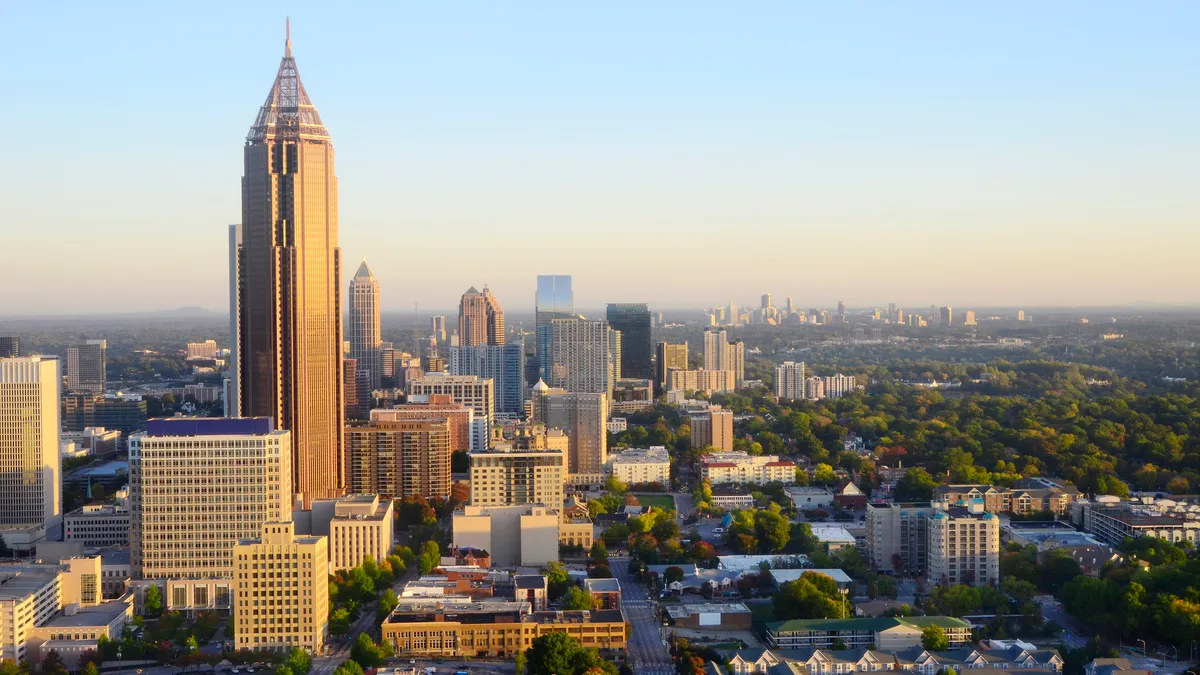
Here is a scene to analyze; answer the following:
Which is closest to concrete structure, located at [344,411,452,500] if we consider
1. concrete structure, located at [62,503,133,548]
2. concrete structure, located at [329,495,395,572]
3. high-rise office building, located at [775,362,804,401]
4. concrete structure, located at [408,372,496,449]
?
concrete structure, located at [62,503,133,548]

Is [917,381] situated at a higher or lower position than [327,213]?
lower

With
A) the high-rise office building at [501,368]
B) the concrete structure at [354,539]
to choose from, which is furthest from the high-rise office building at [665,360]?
the concrete structure at [354,539]

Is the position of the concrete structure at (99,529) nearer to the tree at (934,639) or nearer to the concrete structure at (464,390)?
the concrete structure at (464,390)

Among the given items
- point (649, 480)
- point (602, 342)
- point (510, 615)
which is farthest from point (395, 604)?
point (602, 342)

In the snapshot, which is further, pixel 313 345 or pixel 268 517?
pixel 313 345

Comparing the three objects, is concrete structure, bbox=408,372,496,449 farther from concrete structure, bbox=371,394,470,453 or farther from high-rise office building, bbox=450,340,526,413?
high-rise office building, bbox=450,340,526,413

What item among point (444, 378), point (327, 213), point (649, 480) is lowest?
point (649, 480)

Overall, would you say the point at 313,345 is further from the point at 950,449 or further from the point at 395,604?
the point at 950,449

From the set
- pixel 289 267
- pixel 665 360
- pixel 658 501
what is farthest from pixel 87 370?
pixel 289 267
